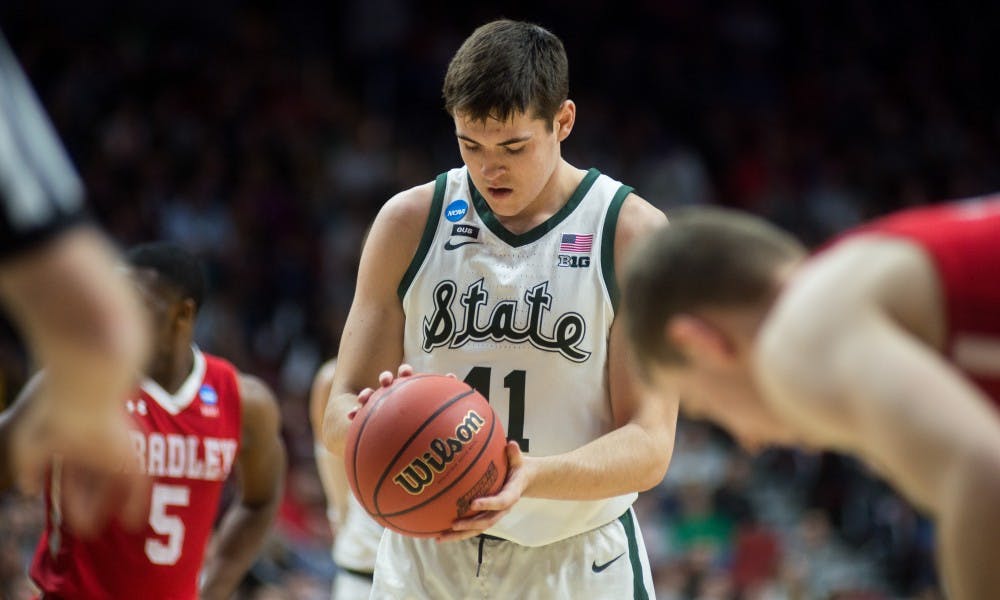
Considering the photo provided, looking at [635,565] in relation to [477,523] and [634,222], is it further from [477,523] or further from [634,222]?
[634,222]

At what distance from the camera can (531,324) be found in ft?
14.1

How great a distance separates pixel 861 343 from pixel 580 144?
41.3 feet

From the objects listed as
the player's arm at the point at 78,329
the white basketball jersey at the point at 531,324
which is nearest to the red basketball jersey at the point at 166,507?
the white basketball jersey at the point at 531,324

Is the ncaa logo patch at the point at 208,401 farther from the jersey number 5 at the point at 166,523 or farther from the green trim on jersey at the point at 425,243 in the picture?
the green trim on jersey at the point at 425,243

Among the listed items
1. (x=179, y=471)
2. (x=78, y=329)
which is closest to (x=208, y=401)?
(x=179, y=471)

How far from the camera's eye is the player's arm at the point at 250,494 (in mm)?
5312

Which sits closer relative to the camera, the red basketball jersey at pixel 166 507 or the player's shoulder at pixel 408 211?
the player's shoulder at pixel 408 211

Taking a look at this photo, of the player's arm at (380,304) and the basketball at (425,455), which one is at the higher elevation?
the player's arm at (380,304)

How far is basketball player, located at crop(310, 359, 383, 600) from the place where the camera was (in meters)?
6.64

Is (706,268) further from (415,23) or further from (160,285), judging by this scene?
(415,23)

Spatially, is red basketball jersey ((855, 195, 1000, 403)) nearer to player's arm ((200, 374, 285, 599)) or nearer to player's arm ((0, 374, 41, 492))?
player's arm ((0, 374, 41, 492))

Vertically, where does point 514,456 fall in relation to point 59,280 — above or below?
below

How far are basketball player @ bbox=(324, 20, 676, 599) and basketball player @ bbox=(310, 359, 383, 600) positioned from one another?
7.16 feet

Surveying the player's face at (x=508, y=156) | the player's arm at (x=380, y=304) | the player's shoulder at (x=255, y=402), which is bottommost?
the player's shoulder at (x=255, y=402)
